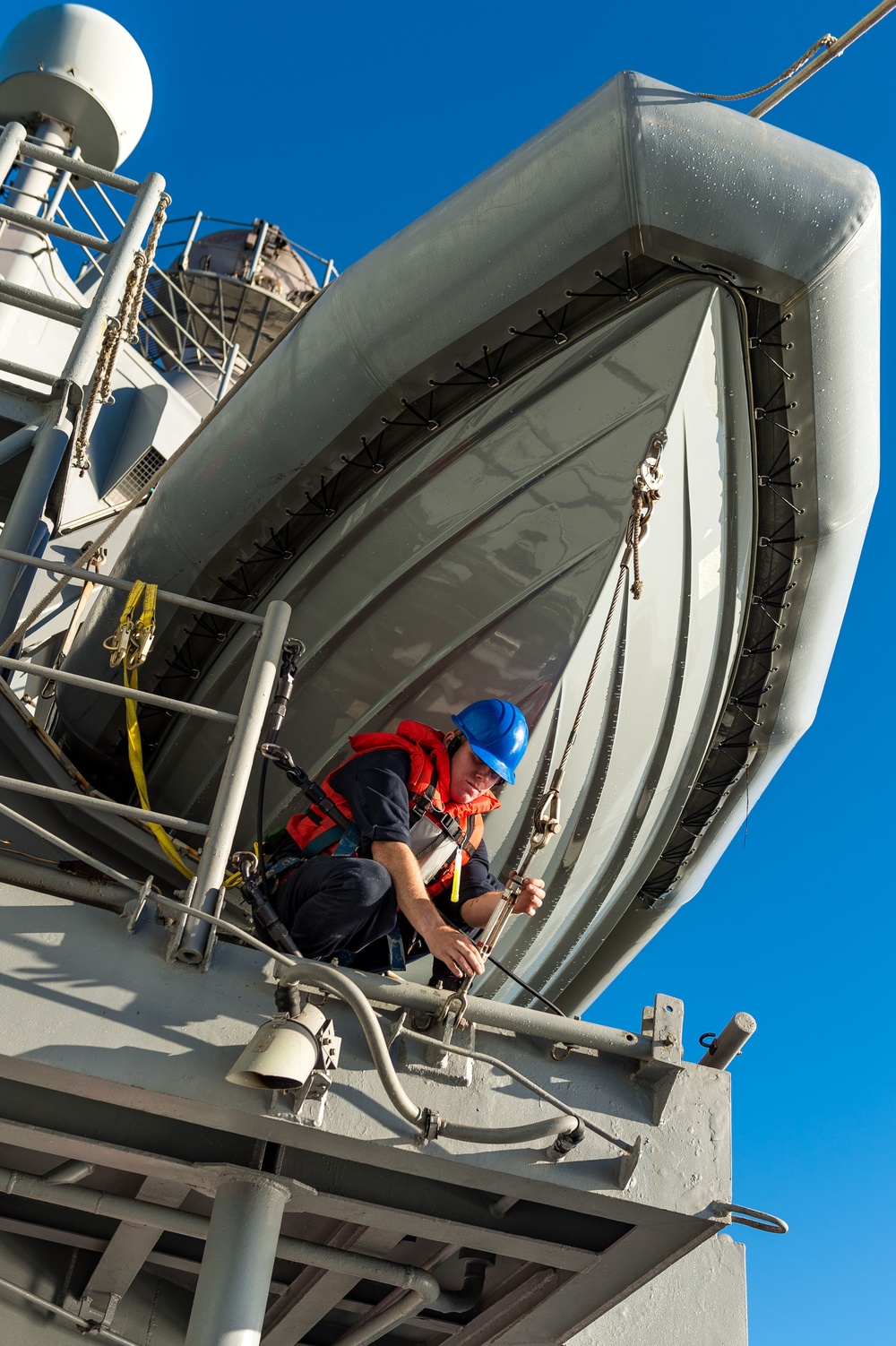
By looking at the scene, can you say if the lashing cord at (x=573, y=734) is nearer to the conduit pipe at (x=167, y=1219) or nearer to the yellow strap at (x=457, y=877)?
the yellow strap at (x=457, y=877)

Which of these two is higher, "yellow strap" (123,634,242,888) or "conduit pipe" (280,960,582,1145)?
"yellow strap" (123,634,242,888)

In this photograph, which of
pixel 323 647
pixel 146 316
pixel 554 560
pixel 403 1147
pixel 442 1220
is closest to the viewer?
pixel 403 1147

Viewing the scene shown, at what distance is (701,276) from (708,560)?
3.22ft

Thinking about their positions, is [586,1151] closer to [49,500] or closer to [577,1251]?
[577,1251]

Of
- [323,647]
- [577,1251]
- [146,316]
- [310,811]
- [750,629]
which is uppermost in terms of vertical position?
[146,316]

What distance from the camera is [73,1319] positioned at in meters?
3.88

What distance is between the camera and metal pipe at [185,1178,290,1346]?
2615 mm

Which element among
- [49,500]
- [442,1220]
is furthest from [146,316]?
[442,1220]

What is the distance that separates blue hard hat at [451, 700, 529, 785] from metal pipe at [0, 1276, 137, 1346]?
2085 millimetres

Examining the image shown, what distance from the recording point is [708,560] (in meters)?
4.22

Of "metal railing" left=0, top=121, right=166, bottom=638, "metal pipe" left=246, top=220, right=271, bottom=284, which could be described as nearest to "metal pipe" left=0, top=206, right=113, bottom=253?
"metal railing" left=0, top=121, right=166, bottom=638

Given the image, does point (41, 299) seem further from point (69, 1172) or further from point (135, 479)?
point (135, 479)

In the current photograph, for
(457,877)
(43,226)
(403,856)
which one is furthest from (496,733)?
(43,226)

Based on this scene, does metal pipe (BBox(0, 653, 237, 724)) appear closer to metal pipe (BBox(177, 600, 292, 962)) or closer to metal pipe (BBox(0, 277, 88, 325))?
metal pipe (BBox(177, 600, 292, 962))
